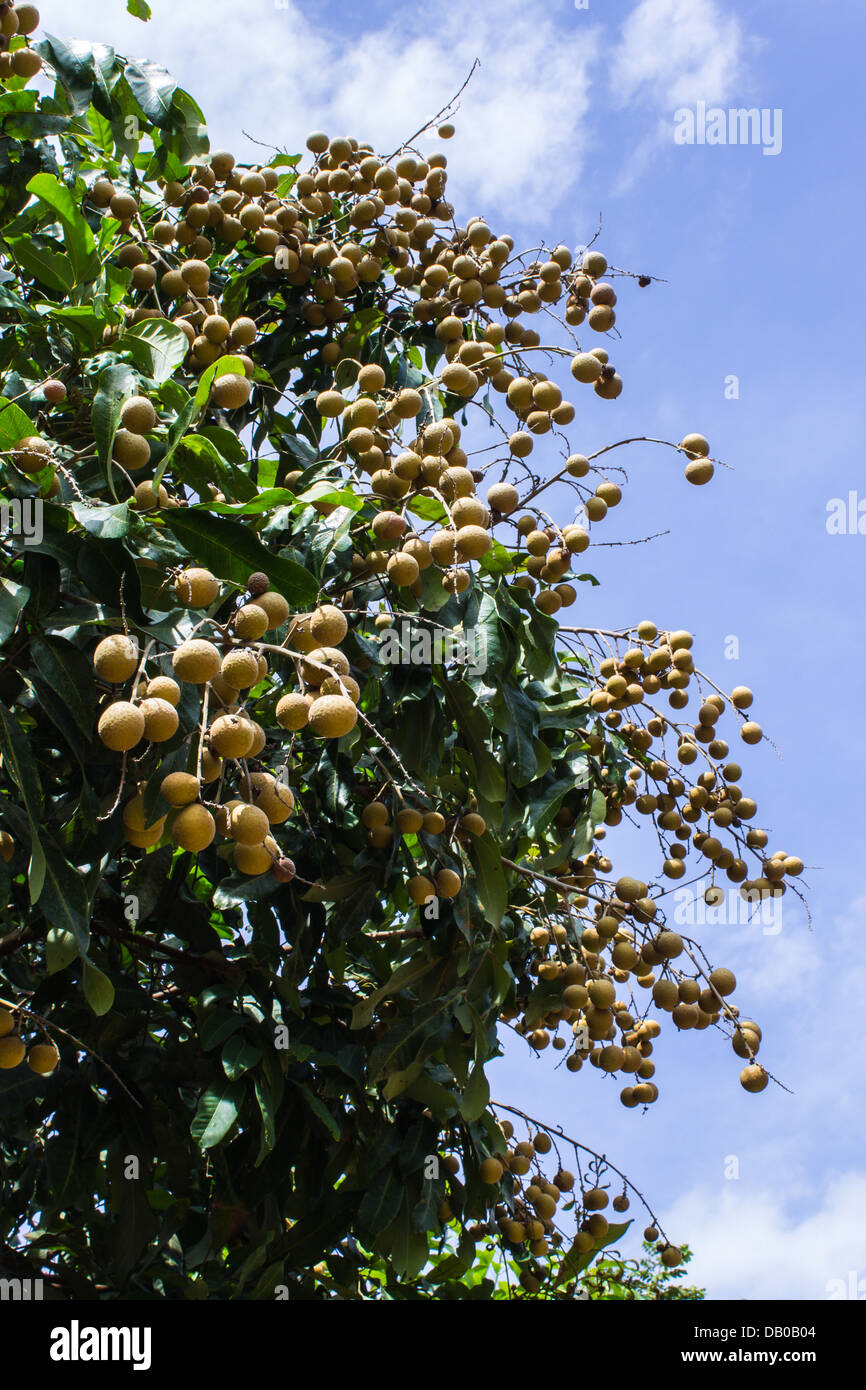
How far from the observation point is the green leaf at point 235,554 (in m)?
1.57

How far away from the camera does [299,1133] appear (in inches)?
94.7

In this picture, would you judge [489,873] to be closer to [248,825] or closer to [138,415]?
[248,825]

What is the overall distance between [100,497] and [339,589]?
0.45 metres

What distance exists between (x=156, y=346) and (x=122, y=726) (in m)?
0.86

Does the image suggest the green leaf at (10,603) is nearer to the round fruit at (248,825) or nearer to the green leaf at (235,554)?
the green leaf at (235,554)

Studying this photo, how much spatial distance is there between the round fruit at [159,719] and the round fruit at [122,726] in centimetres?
2

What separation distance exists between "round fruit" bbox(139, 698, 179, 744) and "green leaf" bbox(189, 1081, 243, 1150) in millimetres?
954

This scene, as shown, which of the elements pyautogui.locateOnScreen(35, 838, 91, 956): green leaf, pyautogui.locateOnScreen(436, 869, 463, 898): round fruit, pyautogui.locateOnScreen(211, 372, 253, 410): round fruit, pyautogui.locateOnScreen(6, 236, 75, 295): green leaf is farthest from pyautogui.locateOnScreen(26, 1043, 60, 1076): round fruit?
pyautogui.locateOnScreen(6, 236, 75, 295): green leaf

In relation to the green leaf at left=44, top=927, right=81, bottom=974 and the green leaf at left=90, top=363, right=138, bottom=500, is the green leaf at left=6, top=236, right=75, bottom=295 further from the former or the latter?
the green leaf at left=44, top=927, right=81, bottom=974

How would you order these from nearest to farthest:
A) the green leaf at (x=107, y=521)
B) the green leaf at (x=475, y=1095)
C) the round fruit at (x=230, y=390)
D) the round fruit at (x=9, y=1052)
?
the green leaf at (x=107, y=521) < the round fruit at (x=230, y=390) < the round fruit at (x=9, y=1052) < the green leaf at (x=475, y=1095)

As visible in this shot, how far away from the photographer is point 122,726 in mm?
1293

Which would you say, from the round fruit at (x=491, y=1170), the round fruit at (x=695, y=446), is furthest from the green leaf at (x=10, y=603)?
the round fruit at (x=491, y=1170)

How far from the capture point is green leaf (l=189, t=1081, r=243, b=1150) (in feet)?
6.66
